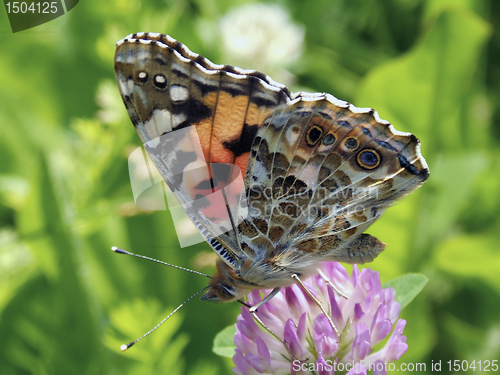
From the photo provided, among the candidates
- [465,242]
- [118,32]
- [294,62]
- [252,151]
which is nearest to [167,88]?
[252,151]

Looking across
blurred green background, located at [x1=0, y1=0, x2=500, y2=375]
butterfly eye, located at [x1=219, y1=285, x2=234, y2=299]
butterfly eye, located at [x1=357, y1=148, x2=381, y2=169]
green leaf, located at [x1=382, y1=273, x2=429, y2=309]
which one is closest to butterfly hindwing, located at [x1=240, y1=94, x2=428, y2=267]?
butterfly eye, located at [x1=357, y1=148, x2=381, y2=169]

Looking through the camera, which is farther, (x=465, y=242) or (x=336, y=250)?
(x=465, y=242)

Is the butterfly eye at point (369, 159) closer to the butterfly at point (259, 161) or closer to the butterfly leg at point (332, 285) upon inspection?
the butterfly at point (259, 161)

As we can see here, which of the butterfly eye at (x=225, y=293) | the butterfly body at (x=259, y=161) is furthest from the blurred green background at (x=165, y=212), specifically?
the butterfly body at (x=259, y=161)

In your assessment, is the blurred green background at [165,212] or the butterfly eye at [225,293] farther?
the blurred green background at [165,212]

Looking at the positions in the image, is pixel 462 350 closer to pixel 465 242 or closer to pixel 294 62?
pixel 465 242
